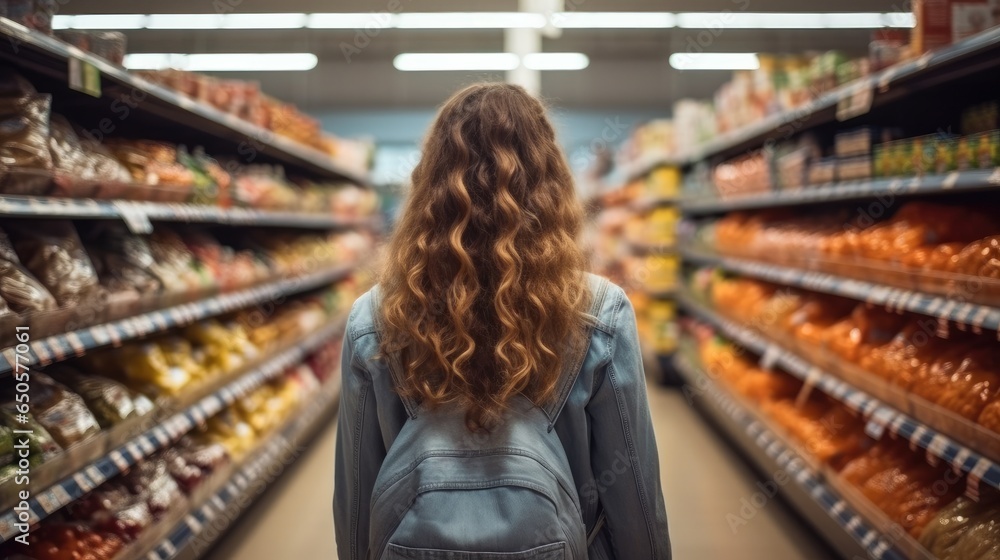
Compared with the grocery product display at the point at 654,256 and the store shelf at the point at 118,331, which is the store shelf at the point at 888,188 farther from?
the store shelf at the point at 118,331

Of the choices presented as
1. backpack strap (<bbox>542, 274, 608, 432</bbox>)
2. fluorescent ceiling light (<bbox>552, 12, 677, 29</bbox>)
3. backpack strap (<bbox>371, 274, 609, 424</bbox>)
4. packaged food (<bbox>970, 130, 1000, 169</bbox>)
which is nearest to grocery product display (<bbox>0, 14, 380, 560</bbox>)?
backpack strap (<bbox>371, 274, 609, 424</bbox>)

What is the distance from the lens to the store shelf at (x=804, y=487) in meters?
2.57

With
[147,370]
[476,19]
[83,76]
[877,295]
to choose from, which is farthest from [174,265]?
[476,19]

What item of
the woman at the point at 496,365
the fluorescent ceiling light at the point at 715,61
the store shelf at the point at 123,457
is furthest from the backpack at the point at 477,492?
the fluorescent ceiling light at the point at 715,61

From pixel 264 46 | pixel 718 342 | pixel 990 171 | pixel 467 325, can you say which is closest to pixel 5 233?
pixel 467 325

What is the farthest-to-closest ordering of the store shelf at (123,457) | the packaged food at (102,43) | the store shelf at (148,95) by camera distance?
the packaged food at (102,43) → the store shelf at (148,95) → the store shelf at (123,457)

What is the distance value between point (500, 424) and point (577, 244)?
1.33ft

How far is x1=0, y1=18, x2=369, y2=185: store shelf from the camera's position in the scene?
80.1 inches

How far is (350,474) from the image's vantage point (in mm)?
1561

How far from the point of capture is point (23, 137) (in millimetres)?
2084

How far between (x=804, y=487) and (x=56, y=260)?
9.93ft

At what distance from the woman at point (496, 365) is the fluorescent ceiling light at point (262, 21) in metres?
7.15

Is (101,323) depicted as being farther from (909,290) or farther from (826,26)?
(826,26)

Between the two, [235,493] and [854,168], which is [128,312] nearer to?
[235,493]
